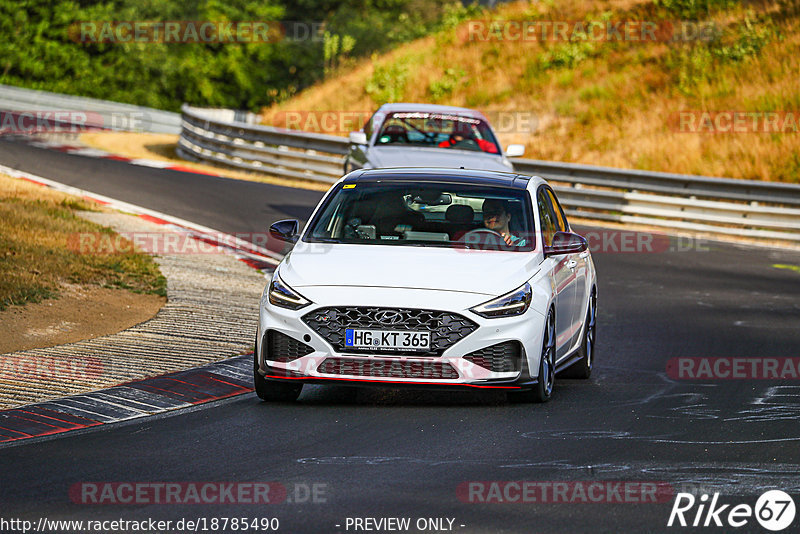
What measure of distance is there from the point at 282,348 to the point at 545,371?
1.82 metres

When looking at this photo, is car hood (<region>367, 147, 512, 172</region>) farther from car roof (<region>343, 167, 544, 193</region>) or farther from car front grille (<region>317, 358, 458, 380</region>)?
car front grille (<region>317, 358, 458, 380</region>)

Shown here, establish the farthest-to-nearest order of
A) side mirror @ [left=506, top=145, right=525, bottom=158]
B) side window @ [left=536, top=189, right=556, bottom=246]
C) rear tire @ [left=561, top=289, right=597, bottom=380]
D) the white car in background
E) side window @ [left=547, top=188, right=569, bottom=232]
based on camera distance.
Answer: side mirror @ [left=506, top=145, right=525, bottom=158], the white car in background, side window @ [left=547, top=188, right=569, bottom=232], rear tire @ [left=561, top=289, right=597, bottom=380], side window @ [left=536, top=189, right=556, bottom=246]

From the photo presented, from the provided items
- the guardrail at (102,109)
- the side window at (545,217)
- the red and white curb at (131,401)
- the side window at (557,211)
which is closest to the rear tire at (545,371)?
the side window at (545,217)

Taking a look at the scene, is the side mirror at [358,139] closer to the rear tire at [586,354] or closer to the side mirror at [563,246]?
the rear tire at [586,354]

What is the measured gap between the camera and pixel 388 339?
8500 millimetres

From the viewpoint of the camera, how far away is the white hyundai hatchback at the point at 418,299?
28.0 ft

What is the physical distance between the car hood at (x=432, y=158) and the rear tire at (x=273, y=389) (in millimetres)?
7422

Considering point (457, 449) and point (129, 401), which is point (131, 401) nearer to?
point (129, 401)

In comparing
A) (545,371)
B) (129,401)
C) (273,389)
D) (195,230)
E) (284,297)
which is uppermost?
(284,297)

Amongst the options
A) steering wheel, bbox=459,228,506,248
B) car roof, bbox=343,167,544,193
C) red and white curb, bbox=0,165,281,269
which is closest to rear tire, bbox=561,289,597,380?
car roof, bbox=343,167,544,193

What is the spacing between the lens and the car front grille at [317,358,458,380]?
28.0 feet

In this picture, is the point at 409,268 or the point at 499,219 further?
the point at 499,219

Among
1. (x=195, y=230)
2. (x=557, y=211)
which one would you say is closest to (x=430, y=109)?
(x=195, y=230)

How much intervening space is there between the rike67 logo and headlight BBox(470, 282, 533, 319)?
2.41m
